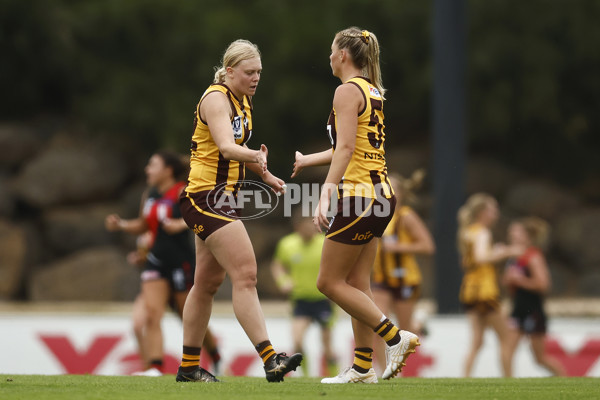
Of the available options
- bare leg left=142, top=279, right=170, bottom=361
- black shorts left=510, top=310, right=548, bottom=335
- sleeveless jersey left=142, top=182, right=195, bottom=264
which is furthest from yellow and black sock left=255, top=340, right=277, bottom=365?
black shorts left=510, top=310, right=548, bottom=335

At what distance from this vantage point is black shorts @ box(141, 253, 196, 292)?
9227 millimetres

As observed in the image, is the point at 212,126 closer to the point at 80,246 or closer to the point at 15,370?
the point at 15,370

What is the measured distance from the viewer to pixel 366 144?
6.12 metres

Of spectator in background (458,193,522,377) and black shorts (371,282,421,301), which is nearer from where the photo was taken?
black shorts (371,282,421,301)

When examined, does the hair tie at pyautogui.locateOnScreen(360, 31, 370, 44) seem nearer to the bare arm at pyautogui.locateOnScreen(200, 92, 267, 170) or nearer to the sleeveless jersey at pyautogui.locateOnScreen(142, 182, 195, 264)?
the bare arm at pyautogui.locateOnScreen(200, 92, 267, 170)

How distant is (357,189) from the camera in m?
6.08

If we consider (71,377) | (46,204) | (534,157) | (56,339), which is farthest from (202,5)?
(71,377)

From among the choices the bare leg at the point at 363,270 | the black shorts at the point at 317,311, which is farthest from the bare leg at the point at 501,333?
the bare leg at the point at 363,270

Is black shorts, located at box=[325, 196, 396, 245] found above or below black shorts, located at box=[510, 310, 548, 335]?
above

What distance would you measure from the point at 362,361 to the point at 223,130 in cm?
157

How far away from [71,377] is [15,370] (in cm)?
506

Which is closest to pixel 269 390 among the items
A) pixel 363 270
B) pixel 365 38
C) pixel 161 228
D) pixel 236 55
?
pixel 363 270

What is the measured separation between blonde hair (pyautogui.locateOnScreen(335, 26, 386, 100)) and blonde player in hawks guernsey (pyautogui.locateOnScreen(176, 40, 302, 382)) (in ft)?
1.66

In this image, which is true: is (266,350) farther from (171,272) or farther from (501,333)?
(501,333)
